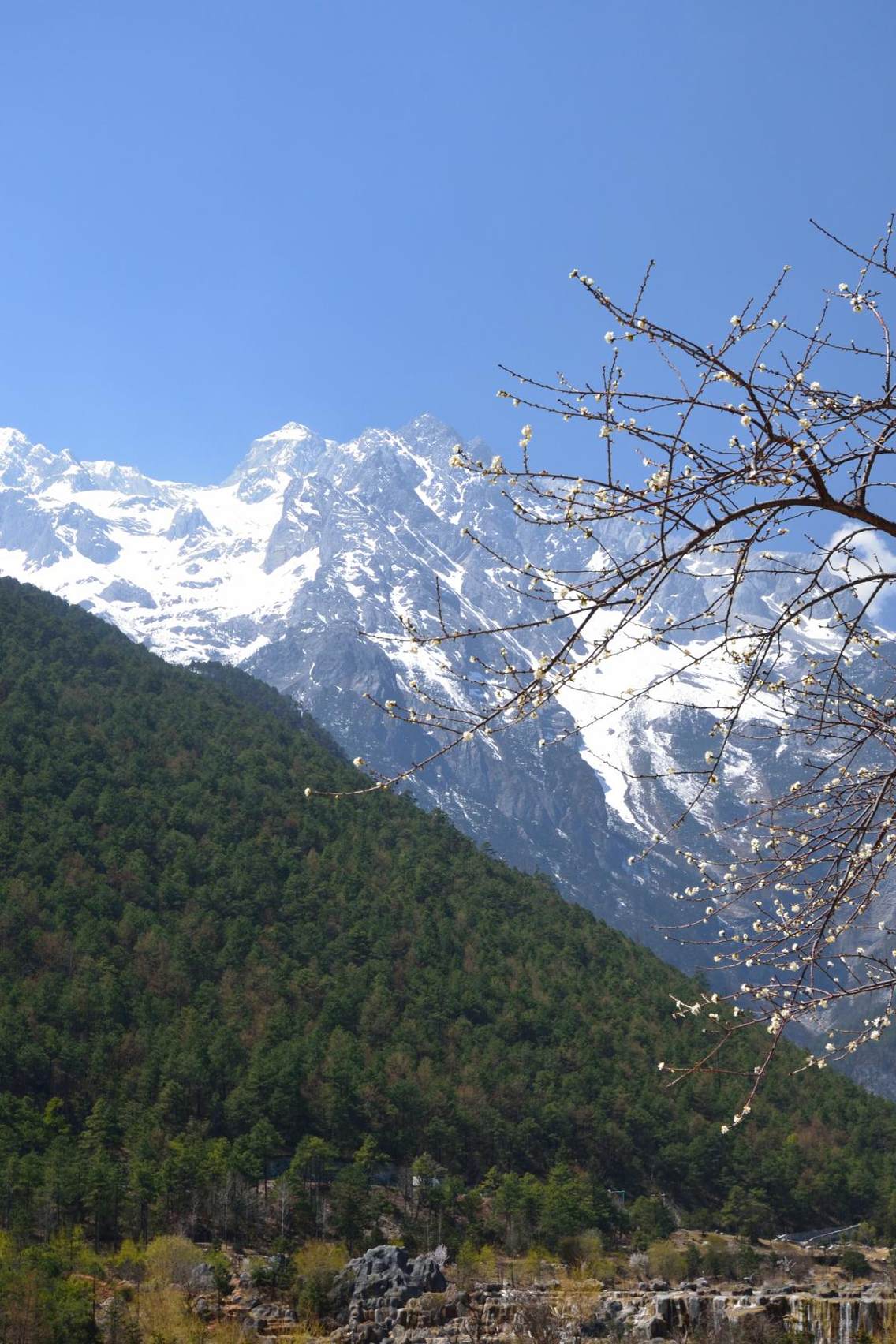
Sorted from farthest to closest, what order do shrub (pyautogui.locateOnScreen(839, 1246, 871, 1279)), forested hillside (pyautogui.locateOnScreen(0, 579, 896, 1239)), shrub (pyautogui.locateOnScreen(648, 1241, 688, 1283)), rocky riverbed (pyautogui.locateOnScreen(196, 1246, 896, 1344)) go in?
forested hillside (pyautogui.locateOnScreen(0, 579, 896, 1239)), shrub (pyautogui.locateOnScreen(839, 1246, 871, 1279)), shrub (pyautogui.locateOnScreen(648, 1241, 688, 1283)), rocky riverbed (pyautogui.locateOnScreen(196, 1246, 896, 1344))

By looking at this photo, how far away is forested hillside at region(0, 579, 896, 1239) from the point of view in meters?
52.1

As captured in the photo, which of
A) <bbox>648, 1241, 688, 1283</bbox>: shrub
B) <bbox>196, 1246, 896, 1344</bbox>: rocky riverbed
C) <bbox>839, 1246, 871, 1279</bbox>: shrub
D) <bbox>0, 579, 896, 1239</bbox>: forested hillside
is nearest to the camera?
<bbox>196, 1246, 896, 1344</bbox>: rocky riverbed

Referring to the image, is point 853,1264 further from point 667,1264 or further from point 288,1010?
point 288,1010

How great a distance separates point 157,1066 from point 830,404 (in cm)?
5648

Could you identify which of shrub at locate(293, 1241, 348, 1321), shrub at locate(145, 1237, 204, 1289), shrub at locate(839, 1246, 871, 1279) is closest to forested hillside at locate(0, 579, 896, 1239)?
shrub at locate(145, 1237, 204, 1289)

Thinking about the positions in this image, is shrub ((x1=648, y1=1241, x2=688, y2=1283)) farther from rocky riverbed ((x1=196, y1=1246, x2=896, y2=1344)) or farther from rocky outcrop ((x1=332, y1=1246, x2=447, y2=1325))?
rocky outcrop ((x1=332, y1=1246, x2=447, y2=1325))

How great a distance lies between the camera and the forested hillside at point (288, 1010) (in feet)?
171

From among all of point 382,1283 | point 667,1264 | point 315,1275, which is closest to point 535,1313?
point 382,1283

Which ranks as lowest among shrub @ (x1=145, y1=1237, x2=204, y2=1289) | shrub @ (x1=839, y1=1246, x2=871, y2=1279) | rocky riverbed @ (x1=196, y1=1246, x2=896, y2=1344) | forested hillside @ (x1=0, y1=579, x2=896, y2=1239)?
shrub @ (x1=839, y1=1246, x2=871, y2=1279)

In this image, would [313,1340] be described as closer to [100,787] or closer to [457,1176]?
[457,1176]

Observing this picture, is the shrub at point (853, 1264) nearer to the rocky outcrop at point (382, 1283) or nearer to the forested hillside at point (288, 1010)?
the forested hillside at point (288, 1010)

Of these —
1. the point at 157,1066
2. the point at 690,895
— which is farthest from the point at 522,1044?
the point at 690,895

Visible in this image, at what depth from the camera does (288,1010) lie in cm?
6538

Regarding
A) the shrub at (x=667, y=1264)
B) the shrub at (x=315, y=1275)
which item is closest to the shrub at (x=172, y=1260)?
the shrub at (x=315, y=1275)
